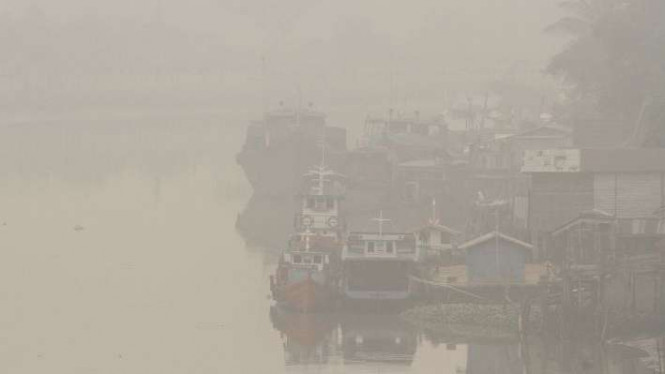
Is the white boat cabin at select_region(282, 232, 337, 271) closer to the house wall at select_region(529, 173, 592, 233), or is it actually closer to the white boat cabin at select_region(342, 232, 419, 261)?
the white boat cabin at select_region(342, 232, 419, 261)

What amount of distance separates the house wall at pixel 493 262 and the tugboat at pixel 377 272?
4.85 feet

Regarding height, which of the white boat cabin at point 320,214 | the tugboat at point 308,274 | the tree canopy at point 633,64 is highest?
the tree canopy at point 633,64

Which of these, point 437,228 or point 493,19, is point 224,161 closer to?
point 437,228

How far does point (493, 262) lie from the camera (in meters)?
42.6

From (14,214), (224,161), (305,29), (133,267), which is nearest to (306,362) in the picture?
(133,267)

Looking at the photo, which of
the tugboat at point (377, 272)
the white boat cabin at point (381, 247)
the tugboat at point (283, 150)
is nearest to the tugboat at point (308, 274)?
the tugboat at point (377, 272)

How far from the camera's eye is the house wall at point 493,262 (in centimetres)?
4253

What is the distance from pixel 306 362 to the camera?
39562 mm

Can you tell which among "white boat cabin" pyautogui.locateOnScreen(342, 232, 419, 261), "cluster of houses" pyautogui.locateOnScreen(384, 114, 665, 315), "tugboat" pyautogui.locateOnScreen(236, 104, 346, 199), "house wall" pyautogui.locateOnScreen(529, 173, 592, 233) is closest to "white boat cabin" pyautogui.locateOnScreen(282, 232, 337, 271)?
"white boat cabin" pyautogui.locateOnScreen(342, 232, 419, 261)

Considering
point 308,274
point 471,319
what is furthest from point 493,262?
point 308,274

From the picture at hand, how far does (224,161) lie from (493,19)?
7716 centimetres

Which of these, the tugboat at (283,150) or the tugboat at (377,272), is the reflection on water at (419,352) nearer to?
the tugboat at (377,272)

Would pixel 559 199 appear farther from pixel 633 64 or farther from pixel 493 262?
pixel 633 64

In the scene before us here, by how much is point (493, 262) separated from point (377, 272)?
265cm
